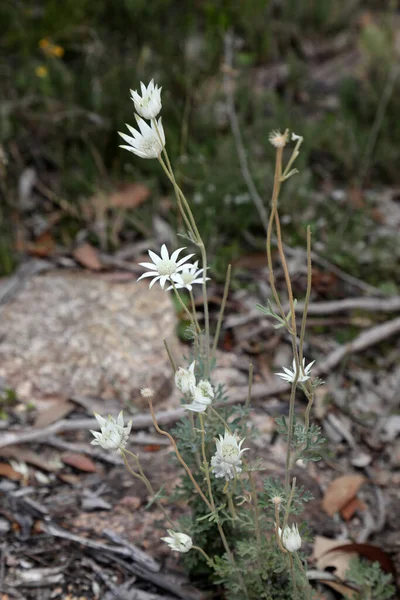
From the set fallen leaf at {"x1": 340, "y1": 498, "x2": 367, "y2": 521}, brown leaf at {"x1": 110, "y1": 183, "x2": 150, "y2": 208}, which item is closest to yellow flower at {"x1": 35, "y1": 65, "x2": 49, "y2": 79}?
brown leaf at {"x1": 110, "y1": 183, "x2": 150, "y2": 208}

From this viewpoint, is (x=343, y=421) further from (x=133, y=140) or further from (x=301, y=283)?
(x=133, y=140)

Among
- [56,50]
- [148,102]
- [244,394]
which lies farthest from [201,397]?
[56,50]

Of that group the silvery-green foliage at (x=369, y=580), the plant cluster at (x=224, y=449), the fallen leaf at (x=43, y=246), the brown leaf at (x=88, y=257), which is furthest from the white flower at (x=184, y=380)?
the fallen leaf at (x=43, y=246)

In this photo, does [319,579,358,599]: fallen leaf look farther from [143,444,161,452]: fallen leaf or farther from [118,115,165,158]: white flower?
[118,115,165,158]: white flower

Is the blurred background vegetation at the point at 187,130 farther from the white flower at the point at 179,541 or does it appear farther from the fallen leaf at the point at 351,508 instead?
the white flower at the point at 179,541

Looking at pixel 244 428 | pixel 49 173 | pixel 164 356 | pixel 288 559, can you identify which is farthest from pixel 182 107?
pixel 288 559

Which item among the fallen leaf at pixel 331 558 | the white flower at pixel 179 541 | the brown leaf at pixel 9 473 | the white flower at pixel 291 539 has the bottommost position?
A: the fallen leaf at pixel 331 558

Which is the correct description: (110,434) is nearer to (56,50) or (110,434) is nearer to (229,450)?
(229,450)
